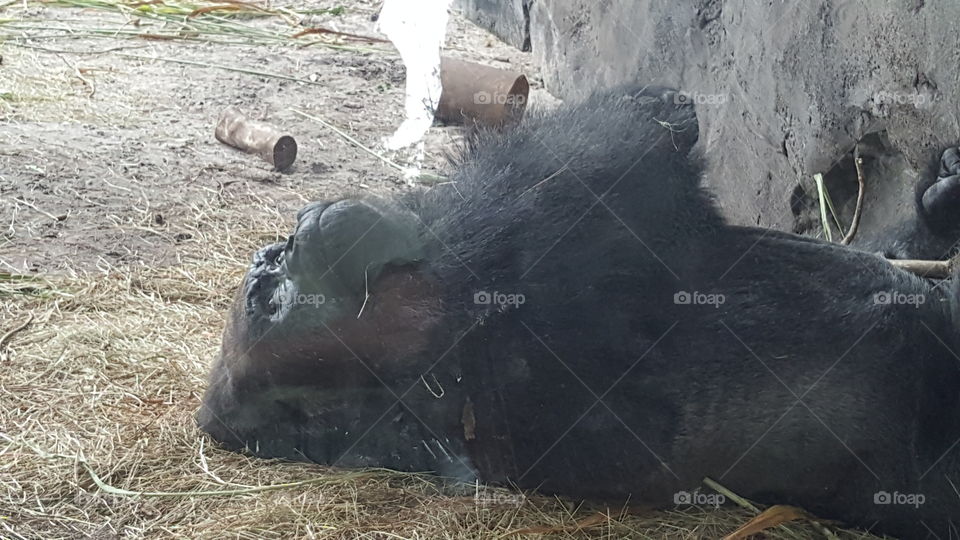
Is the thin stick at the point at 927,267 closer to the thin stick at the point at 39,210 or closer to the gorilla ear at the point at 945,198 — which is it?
the gorilla ear at the point at 945,198

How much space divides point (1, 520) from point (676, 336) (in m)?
1.74

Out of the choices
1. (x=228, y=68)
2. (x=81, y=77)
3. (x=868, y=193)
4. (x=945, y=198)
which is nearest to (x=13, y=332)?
(x=868, y=193)

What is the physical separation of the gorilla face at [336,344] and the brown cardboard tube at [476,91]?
3.16 meters

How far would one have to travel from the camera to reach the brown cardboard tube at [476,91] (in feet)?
19.3

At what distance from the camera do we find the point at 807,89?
3635mm

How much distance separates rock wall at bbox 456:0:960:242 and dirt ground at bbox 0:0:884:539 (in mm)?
1007

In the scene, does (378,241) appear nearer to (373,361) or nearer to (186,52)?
(373,361)

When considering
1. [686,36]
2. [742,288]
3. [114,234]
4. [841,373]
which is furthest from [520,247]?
[114,234]

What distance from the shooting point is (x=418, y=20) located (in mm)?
8875

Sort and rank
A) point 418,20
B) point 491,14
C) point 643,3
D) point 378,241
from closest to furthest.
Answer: point 378,241 → point 643,3 → point 491,14 → point 418,20

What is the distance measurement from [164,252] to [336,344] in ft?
7.93

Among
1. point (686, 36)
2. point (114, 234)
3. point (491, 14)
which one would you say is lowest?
point (114, 234)

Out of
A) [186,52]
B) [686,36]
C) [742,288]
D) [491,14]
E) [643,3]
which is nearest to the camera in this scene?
[742,288]

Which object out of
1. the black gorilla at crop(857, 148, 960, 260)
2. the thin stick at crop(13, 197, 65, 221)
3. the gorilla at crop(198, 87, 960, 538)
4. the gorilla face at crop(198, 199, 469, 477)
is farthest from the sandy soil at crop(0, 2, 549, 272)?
the black gorilla at crop(857, 148, 960, 260)
